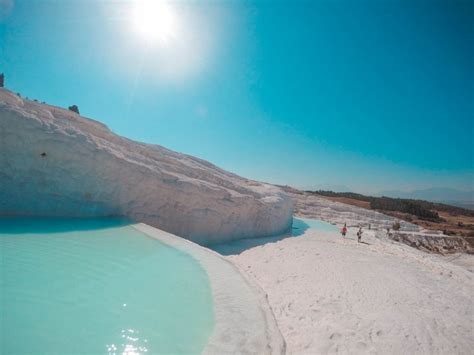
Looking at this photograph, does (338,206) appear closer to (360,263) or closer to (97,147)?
(360,263)

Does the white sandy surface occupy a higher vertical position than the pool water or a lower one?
higher

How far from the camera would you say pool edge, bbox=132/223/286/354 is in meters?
4.08

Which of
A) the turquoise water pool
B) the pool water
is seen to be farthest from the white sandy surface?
the pool water

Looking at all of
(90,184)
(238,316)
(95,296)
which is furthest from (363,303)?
(90,184)

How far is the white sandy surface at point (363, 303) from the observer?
5.44 meters

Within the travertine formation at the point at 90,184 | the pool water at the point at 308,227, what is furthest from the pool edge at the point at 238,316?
the pool water at the point at 308,227

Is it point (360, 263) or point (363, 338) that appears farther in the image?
point (360, 263)

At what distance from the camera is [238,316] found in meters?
4.83

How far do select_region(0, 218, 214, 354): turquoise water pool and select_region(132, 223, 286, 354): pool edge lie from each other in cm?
21

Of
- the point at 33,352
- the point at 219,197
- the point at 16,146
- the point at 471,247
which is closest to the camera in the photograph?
the point at 33,352

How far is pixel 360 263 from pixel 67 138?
47.1 ft

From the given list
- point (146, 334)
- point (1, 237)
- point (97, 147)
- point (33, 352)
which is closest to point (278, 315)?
point (146, 334)

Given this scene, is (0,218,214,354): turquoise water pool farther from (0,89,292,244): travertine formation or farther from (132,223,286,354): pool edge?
(0,89,292,244): travertine formation

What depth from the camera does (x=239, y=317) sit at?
4.80 m
